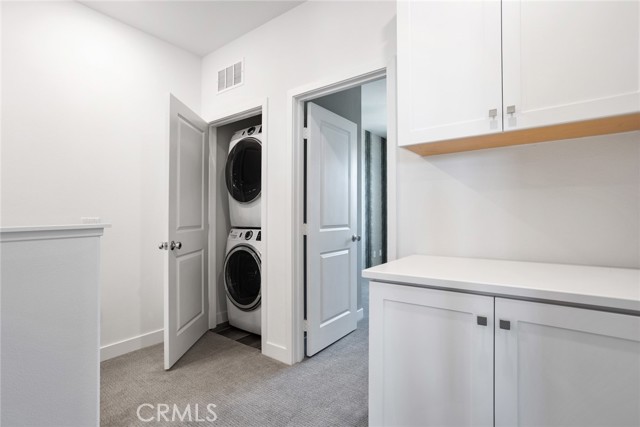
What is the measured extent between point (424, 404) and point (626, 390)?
569 millimetres

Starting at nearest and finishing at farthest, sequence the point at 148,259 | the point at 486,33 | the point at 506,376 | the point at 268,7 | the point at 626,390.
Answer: the point at 626,390
the point at 506,376
the point at 486,33
the point at 268,7
the point at 148,259

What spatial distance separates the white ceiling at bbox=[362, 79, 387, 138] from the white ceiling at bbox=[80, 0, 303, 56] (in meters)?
1.27

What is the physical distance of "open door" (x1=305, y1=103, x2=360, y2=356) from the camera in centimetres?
238

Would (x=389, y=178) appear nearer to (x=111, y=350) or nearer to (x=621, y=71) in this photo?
(x=621, y=71)

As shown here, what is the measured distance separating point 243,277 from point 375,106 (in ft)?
9.32

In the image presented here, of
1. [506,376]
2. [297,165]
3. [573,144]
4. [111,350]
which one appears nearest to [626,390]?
[506,376]

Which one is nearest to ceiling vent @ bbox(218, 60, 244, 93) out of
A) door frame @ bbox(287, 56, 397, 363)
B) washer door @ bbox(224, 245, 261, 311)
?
door frame @ bbox(287, 56, 397, 363)

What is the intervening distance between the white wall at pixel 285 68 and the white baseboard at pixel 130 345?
3.35 ft

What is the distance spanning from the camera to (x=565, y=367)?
89cm

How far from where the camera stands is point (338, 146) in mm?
2734

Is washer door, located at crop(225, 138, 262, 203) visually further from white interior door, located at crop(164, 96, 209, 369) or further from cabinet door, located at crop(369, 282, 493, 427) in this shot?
cabinet door, located at crop(369, 282, 493, 427)

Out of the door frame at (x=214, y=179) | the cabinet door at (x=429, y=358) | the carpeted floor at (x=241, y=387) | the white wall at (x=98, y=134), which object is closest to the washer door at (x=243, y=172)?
the door frame at (x=214, y=179)

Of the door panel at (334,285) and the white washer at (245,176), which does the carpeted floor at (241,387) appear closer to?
the door panel at (334,285)

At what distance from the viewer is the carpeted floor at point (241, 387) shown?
165cm
